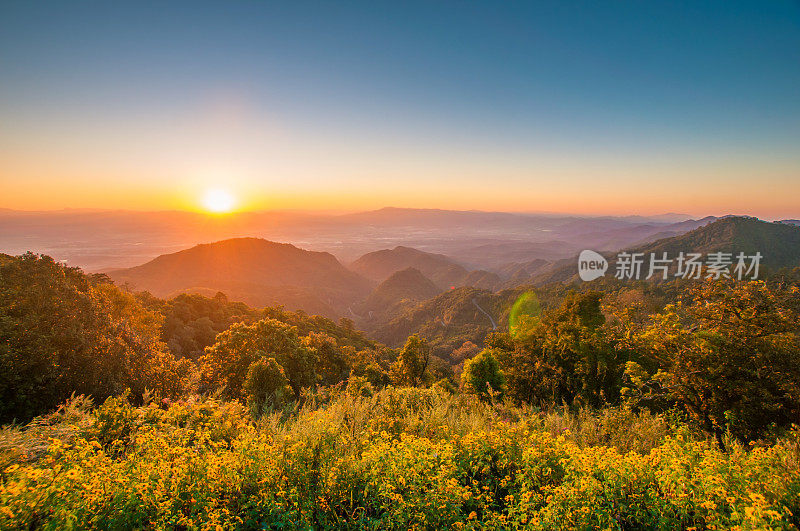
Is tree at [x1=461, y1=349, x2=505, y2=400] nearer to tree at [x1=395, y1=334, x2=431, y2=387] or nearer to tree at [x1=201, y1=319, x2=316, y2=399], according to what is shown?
tree at [x1=395, y1=334, x2=431, y2=387]

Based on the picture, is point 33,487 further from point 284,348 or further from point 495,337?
point 495,337

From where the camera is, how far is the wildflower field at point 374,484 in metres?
4.82

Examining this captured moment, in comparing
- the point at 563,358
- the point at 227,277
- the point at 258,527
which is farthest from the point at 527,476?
the point at 227,277

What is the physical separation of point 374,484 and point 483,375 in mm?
19148

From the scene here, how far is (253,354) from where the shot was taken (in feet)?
62.8

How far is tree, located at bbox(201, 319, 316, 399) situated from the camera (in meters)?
18.5

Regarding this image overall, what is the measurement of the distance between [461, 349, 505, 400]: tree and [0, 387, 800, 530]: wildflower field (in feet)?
53.5

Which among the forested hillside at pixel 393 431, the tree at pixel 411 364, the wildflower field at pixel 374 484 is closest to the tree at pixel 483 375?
the forested hillside at pixel 393 431

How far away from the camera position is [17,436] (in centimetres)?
647

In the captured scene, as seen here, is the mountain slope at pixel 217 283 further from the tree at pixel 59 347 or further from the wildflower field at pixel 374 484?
the wildflower field at pixel 374 484

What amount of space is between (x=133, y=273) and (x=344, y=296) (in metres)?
112

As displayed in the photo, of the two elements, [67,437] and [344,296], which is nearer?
[67,437]

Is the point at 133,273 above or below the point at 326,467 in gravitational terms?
below

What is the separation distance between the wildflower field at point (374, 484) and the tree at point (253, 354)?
38.1 feet
